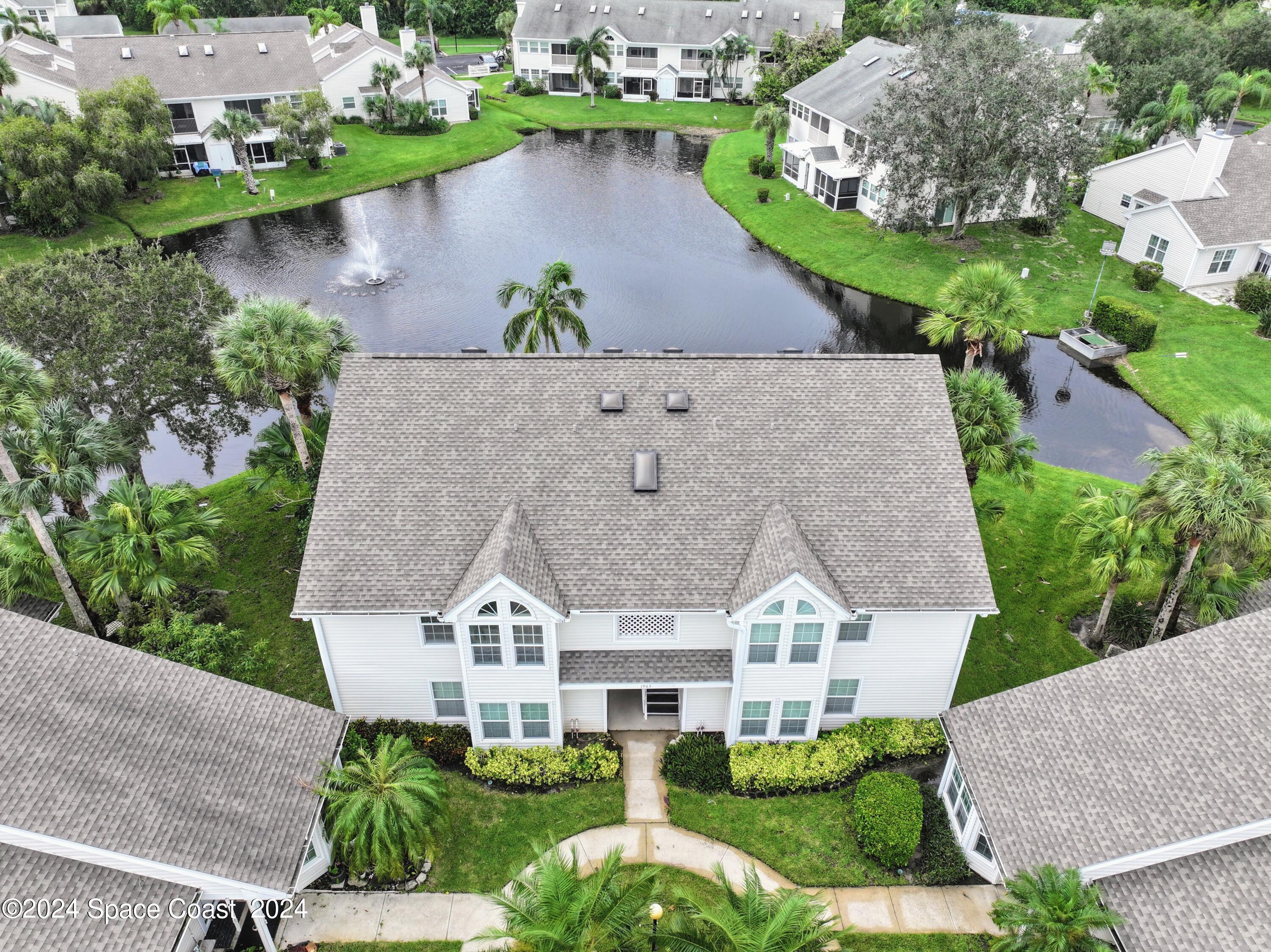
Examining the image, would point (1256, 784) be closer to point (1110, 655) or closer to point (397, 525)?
point (1110, 655)

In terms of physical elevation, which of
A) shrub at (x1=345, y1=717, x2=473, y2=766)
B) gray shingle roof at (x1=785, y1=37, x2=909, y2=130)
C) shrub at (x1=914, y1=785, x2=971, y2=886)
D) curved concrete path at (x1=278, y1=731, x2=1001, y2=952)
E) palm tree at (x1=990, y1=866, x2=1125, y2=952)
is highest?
gray shingle roof at (x1=785, y1=37, x2=909, y2=130)

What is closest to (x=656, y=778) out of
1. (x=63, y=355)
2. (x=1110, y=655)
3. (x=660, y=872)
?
(x=660, y=872)

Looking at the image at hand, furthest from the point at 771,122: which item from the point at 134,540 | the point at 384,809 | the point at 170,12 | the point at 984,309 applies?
the point at 384,809

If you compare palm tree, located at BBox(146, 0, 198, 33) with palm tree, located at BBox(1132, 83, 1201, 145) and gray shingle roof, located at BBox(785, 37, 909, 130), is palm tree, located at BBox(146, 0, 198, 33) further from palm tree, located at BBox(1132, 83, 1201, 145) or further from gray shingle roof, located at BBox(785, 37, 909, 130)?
palm tree, located at BBox(1132, 83, 1201, 145)

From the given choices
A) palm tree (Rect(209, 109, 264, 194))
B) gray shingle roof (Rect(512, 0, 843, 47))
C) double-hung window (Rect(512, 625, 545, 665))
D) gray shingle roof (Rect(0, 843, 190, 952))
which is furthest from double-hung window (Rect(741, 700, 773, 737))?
gray shingle roof (Rect(512, 0, 843, 47))

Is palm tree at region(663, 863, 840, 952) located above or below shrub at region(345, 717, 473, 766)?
above

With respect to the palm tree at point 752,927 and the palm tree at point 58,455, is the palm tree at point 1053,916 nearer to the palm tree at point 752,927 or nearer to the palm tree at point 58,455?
the palm tree at point 752,927
